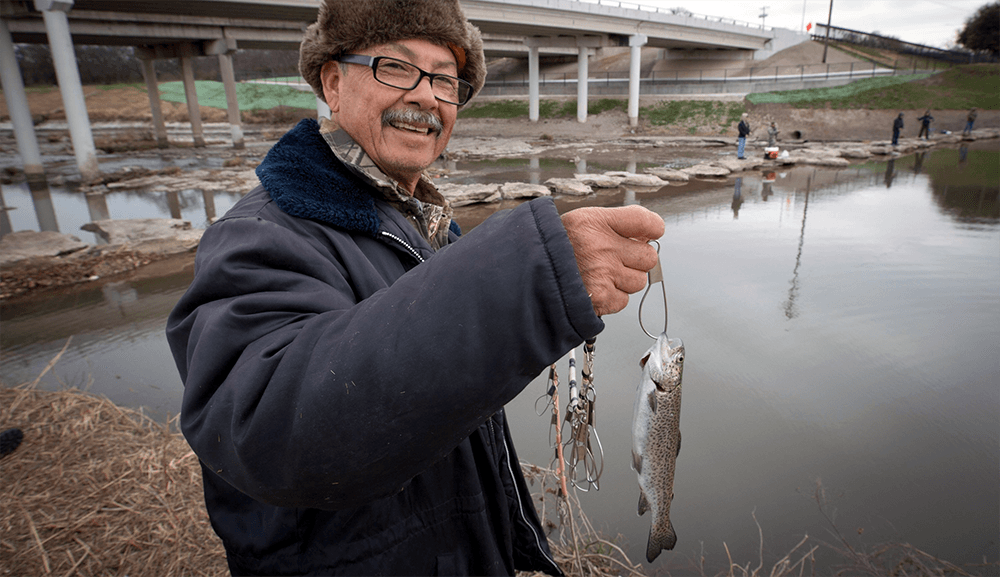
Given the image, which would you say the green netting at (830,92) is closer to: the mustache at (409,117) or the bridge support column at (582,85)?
the bridge support column at (582,85)

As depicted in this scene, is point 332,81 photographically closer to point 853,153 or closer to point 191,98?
point 853,153

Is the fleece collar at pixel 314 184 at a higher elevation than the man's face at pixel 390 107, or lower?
lower

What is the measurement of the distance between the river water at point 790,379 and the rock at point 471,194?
538cm

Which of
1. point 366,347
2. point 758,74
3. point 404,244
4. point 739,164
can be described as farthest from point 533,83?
point 366,347

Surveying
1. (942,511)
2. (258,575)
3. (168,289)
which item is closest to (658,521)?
(258,575)

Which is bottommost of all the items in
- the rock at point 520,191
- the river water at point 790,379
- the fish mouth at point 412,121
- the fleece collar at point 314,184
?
the river water at point 790,379

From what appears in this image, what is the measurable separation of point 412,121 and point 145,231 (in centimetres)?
1158

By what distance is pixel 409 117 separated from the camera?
2.04 metres

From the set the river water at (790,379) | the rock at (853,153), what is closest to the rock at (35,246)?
the river water at (790,379)

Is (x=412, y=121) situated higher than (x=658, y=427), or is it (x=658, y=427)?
(x=412, y=121)

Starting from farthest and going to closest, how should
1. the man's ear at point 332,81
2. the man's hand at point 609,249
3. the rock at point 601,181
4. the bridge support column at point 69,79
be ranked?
the bridge support column at point 69,79 < the rock at point 601,181 < the man's ear at point 332,81 < the man's hand at point 609,249

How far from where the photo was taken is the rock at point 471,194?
13695 millimetres

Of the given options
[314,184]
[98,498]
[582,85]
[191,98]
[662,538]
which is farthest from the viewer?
[582,85]

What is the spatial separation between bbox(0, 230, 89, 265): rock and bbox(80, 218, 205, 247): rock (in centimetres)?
68
